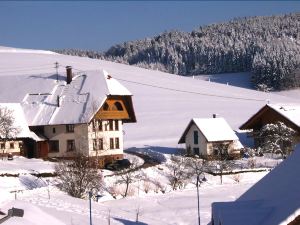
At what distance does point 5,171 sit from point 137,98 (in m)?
55.2

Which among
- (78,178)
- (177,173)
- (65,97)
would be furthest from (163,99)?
(78,178)

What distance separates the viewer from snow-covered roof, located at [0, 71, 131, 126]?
170 feet

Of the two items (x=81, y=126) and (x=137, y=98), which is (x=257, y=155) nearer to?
(x=81, y=126)

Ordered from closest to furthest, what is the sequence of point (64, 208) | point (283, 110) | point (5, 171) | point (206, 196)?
1. point (64, 208)
2. point (206, 196)
3. point (5, 171)
4. point (283, 110)

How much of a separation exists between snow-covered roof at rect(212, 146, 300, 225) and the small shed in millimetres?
37230

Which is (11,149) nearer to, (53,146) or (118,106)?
(53,146)

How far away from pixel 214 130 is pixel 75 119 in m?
12.4

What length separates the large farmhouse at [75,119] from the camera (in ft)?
169

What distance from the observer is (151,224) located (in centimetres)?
2388

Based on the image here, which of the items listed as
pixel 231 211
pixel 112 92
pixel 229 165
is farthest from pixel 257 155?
pixel 231 211

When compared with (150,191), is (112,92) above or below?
above

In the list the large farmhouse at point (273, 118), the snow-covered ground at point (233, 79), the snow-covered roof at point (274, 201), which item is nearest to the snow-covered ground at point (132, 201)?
the snow-covered roof at point (274, 201)

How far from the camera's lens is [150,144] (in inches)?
2603

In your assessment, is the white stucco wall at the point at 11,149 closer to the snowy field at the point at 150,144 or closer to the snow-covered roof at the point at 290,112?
the snowy field at the point at 150,144
